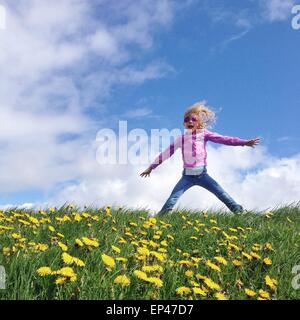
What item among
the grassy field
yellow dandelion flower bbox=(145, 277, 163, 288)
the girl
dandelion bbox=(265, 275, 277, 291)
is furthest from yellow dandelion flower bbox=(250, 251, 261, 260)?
the girl

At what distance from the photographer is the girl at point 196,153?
32.4 feet

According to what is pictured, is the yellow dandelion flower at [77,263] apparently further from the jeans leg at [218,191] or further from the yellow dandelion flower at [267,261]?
the jeans leg at [218,191]

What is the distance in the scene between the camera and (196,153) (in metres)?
10.3

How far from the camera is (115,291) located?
11.8ft

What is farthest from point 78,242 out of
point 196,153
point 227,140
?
point 227,140

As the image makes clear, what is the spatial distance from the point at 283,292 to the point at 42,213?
13.3 feet

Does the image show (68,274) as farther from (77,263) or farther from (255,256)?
(255,256)

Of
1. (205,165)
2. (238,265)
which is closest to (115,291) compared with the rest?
(238,265)

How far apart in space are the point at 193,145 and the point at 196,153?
0.21m

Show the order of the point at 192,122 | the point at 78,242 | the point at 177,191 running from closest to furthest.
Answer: the point at 78,242, the point at 177,191, the point at 192,122

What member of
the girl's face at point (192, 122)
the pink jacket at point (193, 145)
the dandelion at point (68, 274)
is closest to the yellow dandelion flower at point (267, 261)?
the dandelion at point (68, 274)

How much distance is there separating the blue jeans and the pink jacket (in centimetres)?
29

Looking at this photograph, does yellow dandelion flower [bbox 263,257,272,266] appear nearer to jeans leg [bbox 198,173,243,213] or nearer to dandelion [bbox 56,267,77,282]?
dandelion [bbox 56,267,77,282]

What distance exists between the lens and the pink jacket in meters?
10.2
